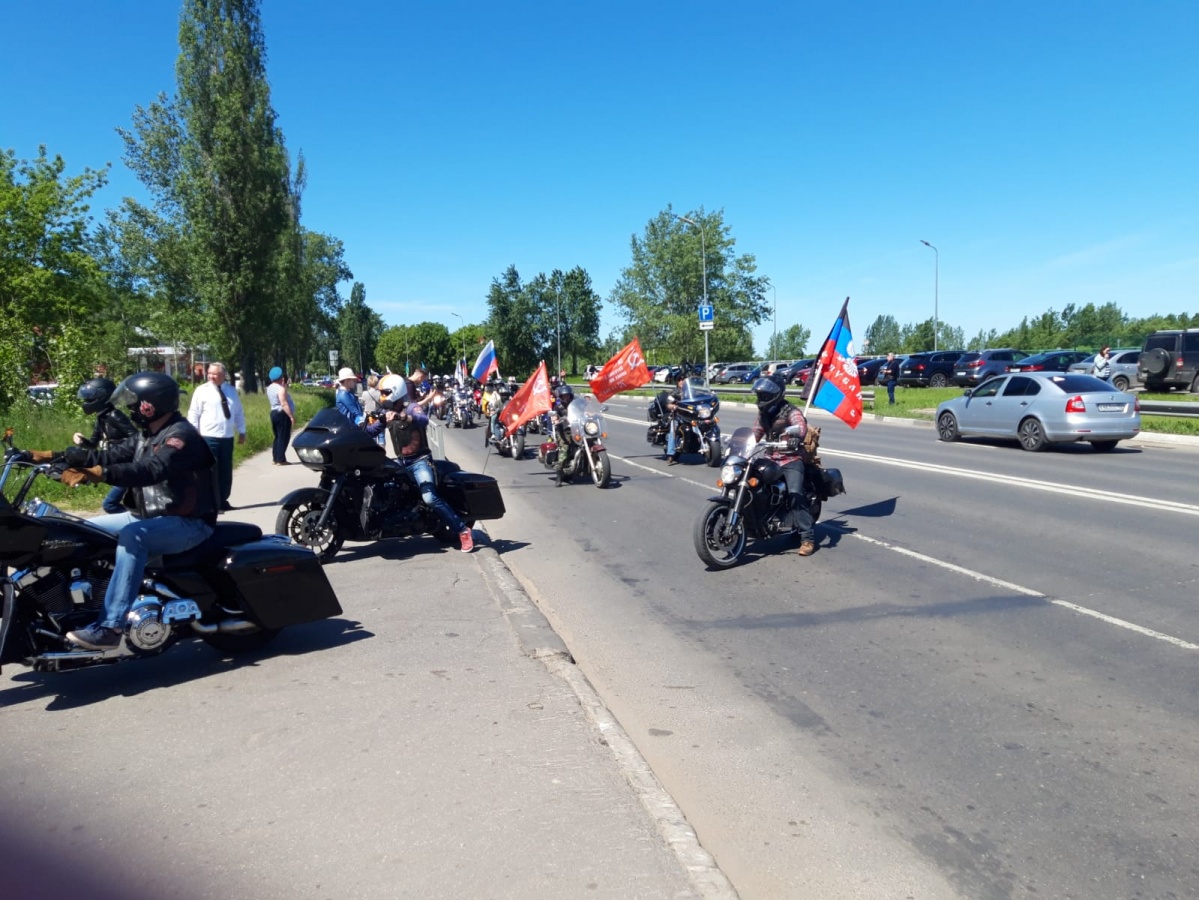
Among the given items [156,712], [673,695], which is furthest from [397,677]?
[673,695]

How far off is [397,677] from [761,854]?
247cm

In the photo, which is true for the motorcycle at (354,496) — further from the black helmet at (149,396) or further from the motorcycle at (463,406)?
the motorcycle at (463,406)

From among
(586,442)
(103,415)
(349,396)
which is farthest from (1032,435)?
(103,415)

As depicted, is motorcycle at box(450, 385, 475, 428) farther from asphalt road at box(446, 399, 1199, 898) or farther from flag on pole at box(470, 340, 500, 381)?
asphalt road at box(446, 399, 1199, 898)

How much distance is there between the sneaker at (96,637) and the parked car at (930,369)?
45.1 meters

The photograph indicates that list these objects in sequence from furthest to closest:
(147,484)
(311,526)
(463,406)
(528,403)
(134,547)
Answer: (463,406)
(528,403)
(311,526)
(147,484)
(134,547)

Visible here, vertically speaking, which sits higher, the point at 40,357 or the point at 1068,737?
the point at 40,357

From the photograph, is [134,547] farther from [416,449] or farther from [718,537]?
[718,537]

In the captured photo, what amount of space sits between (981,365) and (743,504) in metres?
37.4

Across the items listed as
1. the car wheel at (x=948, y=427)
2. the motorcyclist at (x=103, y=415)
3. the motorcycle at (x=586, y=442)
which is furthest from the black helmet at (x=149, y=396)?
the car wheel at (x=948, y=427)

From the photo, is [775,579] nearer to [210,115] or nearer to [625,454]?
[625,454]

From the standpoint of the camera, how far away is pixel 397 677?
16.7 ft

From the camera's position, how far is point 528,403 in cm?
1284

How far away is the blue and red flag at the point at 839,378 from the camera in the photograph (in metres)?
9.91
